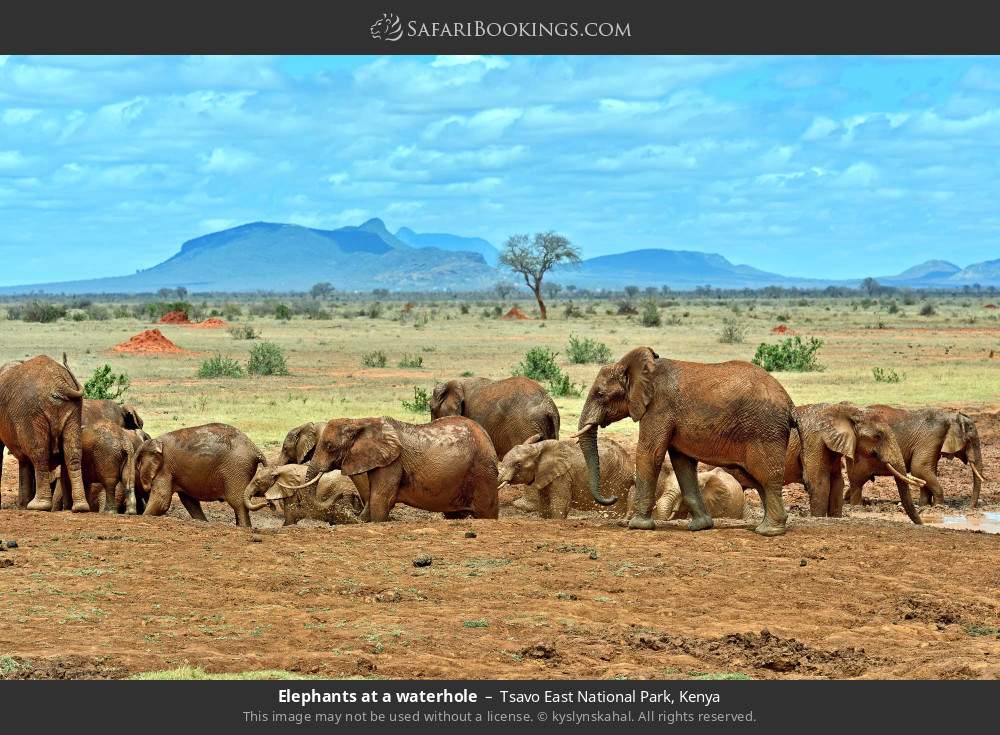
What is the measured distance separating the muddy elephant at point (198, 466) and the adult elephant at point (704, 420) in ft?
13.7

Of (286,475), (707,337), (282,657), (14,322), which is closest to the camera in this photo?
(282,657)

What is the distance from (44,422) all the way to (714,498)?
25.0 feet

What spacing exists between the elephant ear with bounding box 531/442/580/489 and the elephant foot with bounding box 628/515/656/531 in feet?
7.54

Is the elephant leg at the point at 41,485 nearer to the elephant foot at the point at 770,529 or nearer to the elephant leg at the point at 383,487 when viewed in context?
the elephant leg at the point at 383,487

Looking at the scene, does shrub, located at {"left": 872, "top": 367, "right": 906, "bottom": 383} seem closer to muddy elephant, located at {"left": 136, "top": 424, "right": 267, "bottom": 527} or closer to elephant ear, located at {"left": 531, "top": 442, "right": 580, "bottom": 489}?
elephant ear, located at {"left": 531, "top": 442, "right": 580, "bottom": 489}

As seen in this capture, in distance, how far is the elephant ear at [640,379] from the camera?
13.2 m

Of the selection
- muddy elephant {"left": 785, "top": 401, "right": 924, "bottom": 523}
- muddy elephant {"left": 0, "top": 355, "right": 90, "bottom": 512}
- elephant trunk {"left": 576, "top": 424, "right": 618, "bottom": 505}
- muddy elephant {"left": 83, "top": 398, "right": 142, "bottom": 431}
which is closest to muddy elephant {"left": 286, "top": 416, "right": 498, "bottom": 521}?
elephant trunk {"left": 576, "top": 424, "right": 618, "bottom": 505}

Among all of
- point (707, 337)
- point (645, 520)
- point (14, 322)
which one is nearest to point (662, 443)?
point (645, 520)

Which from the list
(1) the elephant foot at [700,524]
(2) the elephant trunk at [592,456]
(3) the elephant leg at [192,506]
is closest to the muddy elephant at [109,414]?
(3) the elephant leg at [192,506]

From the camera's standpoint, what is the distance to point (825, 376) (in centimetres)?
3625

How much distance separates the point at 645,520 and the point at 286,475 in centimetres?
409

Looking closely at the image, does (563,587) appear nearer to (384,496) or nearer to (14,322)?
(384,496)
